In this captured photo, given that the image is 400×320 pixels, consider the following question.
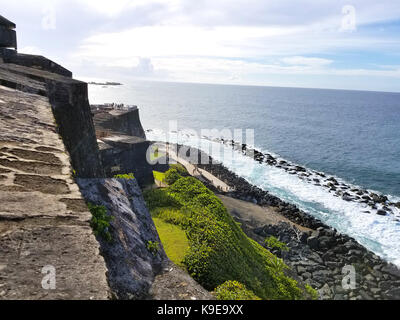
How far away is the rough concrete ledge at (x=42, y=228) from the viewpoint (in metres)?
1.86

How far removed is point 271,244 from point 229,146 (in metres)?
43.8

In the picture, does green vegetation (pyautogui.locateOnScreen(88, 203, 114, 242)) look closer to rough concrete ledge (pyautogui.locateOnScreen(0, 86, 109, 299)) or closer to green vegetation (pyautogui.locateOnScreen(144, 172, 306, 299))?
rough concrete ledge (pyautogui.locateOnScreen(0, 86, 109, 299))

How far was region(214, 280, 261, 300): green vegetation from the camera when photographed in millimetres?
8164

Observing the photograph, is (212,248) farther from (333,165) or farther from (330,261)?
(333,165)

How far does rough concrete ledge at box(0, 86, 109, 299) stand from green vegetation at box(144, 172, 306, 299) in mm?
7260

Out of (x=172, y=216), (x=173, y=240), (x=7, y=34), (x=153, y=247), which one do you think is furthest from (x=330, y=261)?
(x=7, y=34)

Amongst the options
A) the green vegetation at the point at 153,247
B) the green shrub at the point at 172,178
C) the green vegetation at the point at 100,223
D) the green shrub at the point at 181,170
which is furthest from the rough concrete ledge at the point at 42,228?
the green shrub at the point at 181,170

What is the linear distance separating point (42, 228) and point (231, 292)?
7347mm

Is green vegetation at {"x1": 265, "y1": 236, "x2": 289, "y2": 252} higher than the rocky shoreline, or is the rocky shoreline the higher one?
green vegetation at {"x1": 265, "y1": 236, "x2": 289, "y2": 252}

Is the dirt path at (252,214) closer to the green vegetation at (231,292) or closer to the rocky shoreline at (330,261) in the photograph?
the rocky shoreline at (330,261)

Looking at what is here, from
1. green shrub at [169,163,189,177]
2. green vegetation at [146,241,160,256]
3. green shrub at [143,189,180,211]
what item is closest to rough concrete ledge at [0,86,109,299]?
green vegetation at [146,241,160,256]

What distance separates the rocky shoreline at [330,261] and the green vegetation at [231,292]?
11531 mm

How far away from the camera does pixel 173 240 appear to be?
36.8ft
